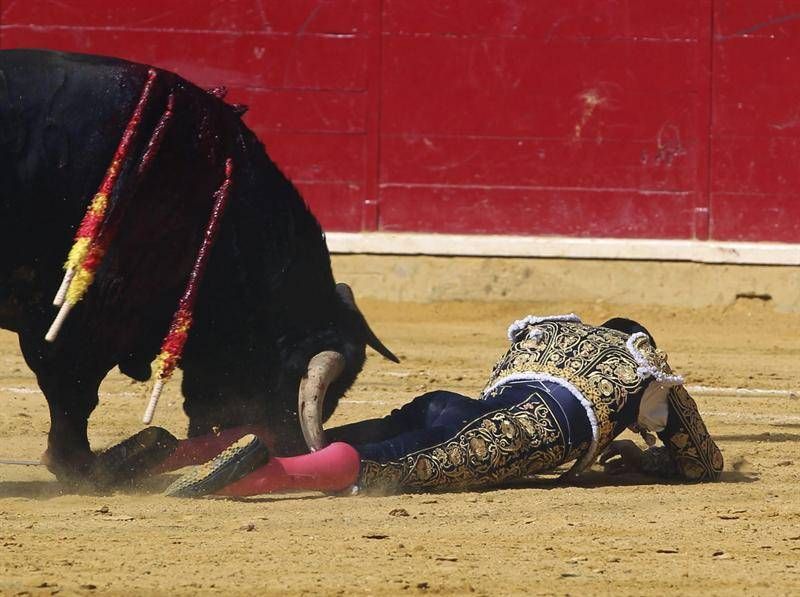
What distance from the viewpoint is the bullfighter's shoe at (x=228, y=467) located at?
4.04m

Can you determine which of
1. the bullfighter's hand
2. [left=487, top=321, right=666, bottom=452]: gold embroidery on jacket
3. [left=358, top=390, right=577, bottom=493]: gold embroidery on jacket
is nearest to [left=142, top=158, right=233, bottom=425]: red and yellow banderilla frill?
[left=358, top=390, right=577, bottom=493]: gold embroidery on jacket

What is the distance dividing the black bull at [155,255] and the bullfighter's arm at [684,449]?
2.80 feet

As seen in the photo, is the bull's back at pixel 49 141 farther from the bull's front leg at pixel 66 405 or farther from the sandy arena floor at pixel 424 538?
the sandy arena floor at pixel 424 538

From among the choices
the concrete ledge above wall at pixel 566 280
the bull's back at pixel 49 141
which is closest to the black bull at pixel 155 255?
the bull's back at pixel 49 141

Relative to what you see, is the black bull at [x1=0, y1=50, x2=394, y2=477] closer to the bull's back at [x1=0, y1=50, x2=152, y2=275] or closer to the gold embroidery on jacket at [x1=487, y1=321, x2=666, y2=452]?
the bull's back at [x1=0, y1=50, x2=152, y2=275]

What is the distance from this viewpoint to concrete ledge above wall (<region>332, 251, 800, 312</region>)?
9.10 metres

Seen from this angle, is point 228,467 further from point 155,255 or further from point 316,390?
point 155,255

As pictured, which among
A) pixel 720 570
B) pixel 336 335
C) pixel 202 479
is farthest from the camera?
pixel 336 335

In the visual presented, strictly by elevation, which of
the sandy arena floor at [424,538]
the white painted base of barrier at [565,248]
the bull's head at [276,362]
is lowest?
the sandy arena floor at [424,538]

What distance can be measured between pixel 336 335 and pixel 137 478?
2.20 feet

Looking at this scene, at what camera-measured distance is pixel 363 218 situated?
953 cm

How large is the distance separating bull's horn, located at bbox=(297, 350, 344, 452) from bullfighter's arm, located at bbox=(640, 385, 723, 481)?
956mm

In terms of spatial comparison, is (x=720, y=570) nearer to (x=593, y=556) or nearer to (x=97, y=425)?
(x=593, y=556)

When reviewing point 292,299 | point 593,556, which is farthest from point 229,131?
point 593,556
